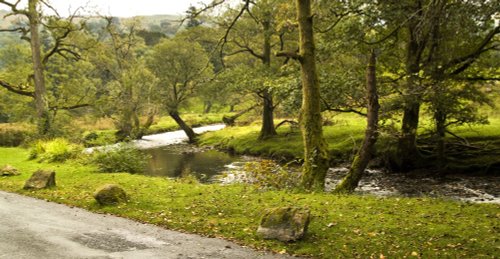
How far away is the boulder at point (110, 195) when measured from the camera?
1293 cm

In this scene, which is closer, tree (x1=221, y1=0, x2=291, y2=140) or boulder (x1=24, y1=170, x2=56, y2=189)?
boulder (x1=24, y1=170, x2=56, y2=189)

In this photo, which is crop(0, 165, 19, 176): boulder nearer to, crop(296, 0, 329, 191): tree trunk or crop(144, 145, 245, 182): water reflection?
crop(144, 145, 245, 182): water reflection

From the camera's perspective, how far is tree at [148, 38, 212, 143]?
4347cm

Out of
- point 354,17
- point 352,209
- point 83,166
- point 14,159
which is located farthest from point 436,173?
point 14,159

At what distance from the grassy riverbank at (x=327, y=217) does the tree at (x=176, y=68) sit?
27.5 metres

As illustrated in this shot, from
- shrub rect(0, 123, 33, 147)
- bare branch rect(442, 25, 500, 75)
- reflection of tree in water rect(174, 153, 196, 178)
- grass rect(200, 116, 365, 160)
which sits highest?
bare branch rect(442, 25, 500, 75)

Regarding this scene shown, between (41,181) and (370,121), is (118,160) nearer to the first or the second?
(41,181)

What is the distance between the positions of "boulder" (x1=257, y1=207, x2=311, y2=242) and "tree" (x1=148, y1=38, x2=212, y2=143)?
3369cm

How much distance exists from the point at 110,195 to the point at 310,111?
7.69 metres

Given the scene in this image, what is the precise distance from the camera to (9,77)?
40.6 meters

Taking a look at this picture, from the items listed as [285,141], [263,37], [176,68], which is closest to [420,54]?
[285,141]

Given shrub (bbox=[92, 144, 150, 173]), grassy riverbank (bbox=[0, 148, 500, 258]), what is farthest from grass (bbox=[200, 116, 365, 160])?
grassy riverbank (bbox=[0, 148, 500, 258])

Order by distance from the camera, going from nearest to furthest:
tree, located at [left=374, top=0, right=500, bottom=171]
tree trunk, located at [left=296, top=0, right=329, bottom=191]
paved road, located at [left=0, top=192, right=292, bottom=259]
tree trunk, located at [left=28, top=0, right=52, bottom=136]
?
1. paved road, located at [left=0, top=192, right=292, bottom=259]
2. tree trunk, located at [left=296, top=0, right=329, bottom=191]
3. tree, located at [left=374, top=0, right=500, bottom=171]
4. tree trunk, located at [left=28, top=0, right=52, bottom=136]

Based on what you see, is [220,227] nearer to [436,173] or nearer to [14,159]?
[436,173]
